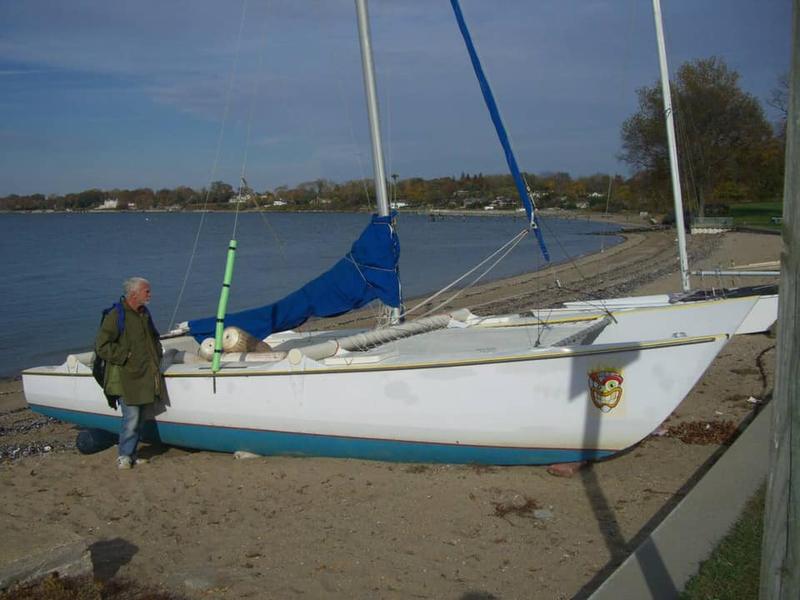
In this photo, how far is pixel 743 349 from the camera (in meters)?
11.6

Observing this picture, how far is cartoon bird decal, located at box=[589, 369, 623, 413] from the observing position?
22.0 ft

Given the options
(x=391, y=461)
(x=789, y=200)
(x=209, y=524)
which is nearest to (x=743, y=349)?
(x=391, y=461)

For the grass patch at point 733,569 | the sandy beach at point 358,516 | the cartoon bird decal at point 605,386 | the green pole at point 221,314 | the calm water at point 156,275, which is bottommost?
the calm water at point 156,275

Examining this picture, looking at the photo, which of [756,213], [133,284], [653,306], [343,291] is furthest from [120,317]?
[756,213]

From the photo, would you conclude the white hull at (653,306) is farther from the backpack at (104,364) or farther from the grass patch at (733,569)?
the backpack at (104,364)

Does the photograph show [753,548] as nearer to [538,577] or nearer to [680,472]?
[538,577]

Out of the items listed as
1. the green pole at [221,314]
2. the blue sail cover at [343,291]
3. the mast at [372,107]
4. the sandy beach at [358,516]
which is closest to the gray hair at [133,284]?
the green pole at [221,314]

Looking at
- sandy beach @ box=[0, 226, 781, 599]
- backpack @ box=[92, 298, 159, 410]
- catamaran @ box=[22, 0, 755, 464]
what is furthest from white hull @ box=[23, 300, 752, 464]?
backpack @ box=[92, 298, 159, 410]

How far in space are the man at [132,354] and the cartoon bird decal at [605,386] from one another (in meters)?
4.34

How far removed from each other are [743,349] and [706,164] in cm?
3835

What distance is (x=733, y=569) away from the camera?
4.31 meters

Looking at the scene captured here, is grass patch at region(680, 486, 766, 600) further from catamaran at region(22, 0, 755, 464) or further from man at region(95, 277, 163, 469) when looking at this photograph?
man at region(95, 277, 163, 469)

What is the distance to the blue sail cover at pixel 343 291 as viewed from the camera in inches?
343

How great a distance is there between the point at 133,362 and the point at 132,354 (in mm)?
85
